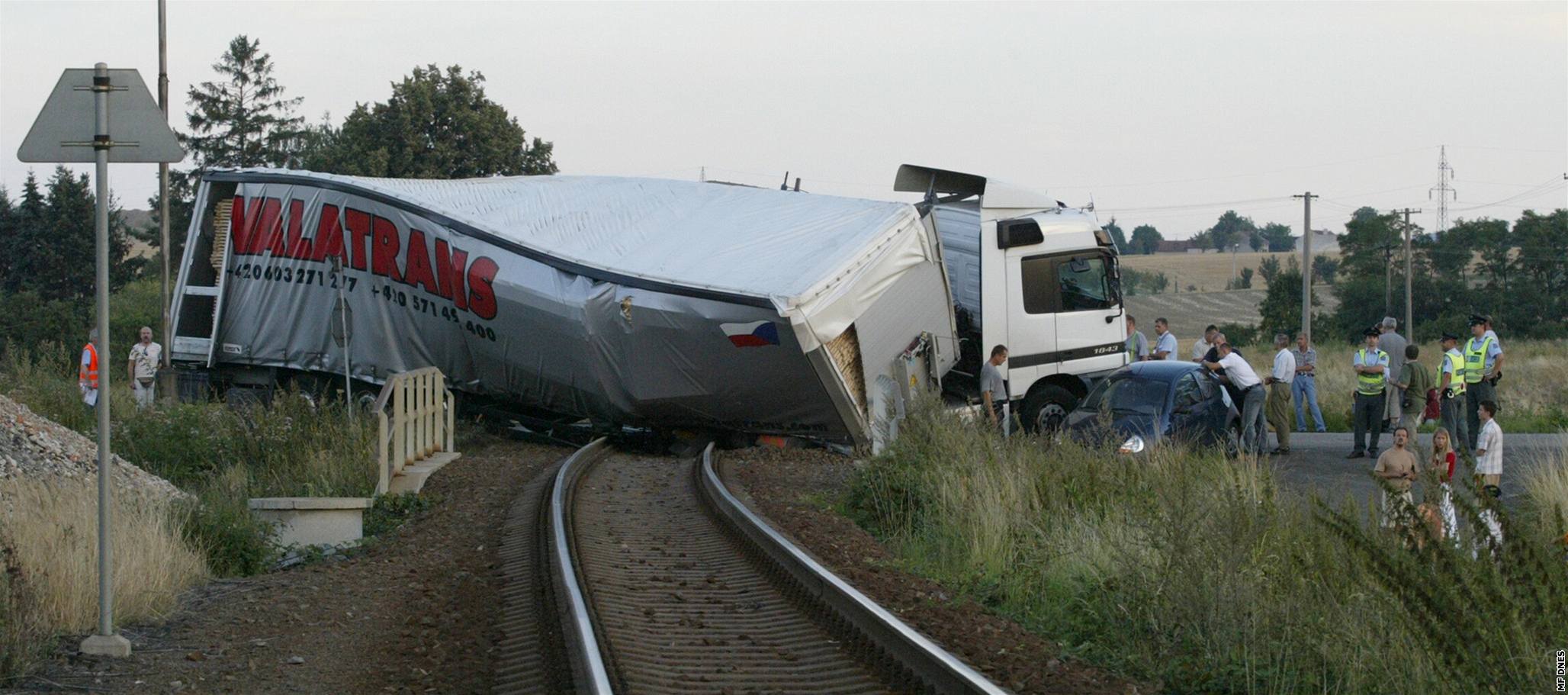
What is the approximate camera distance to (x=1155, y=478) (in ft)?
31.8

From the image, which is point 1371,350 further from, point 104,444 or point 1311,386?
point 104,444

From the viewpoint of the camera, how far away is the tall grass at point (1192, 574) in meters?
5.88

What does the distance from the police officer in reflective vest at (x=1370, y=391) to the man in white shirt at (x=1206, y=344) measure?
206 cm

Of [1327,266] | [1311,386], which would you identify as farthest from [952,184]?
[1327,266]

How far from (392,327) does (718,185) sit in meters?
5.34

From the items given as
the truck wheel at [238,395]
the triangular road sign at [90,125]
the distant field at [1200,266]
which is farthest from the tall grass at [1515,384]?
the distant field at [1200,266]

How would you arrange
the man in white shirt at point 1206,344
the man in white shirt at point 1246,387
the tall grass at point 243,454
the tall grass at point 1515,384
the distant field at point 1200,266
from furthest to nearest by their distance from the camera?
the distant field at point 1200,266 → the tall grass at point 1515,384 → the man in white shirt at point 1206,344 → the man in white shirt at point 1246,387 → the tall grass at point 243,454

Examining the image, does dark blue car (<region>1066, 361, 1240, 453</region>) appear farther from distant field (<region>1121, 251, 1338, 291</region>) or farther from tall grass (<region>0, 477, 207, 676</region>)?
distant field (<region>1121, 251, 1338, 291</region>)

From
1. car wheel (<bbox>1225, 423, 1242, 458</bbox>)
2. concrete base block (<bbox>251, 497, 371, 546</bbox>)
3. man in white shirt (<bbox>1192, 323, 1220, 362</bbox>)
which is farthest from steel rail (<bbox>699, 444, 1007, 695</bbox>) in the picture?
man in white shirt (<bbox>1192, 323, 1220, 362</bbox>)

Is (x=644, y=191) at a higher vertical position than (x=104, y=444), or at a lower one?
higher

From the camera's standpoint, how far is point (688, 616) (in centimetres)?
770

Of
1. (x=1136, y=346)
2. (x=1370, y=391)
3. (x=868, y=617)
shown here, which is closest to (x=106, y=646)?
(x=868, y=617)

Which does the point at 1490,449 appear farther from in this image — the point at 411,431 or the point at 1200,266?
the point at 1200,266

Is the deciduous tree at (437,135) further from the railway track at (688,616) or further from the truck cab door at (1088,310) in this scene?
the railway track at (688,616)
